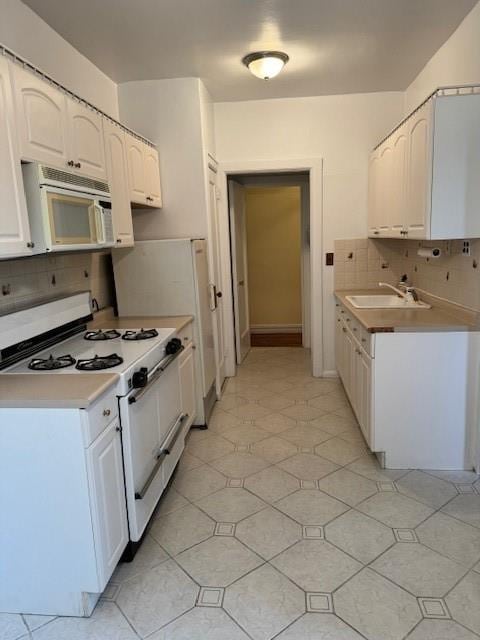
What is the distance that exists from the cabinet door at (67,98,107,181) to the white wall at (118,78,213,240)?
1.08m

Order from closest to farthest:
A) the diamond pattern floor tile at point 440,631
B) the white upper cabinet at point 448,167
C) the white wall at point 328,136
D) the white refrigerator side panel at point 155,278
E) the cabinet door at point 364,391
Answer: the diamond pattern floor tile at point 440,631
the white upper cabinet at point 448,167
the cabinet door at point 364,391
the white refrigerator side panel at point 155,278
the white wall at point 328,136

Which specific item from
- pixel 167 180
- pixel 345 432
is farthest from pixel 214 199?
pixel 345 432

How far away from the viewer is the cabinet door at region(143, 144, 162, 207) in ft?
11.0

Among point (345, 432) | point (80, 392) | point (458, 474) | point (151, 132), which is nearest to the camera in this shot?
point (80, 392)

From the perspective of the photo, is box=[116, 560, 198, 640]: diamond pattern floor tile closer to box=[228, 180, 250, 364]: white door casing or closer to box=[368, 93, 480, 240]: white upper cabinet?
box=[368, 93, 480, 240]: white upper cabinet

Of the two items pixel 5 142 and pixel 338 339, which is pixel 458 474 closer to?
pixel 338 339

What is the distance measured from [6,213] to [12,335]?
62 centimetres

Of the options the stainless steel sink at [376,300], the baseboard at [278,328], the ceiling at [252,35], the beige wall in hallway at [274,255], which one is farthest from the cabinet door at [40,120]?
the baseboard at [278,328]

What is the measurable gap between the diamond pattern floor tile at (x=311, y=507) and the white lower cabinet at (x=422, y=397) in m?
0.48

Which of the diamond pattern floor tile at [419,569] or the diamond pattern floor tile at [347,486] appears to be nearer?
the diamond pattern floor tile at [419,569]

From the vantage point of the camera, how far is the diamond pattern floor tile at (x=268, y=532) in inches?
82.7

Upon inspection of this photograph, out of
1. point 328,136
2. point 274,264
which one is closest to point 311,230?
point 328,136

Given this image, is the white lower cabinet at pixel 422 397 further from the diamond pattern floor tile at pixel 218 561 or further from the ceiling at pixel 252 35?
the ceiling at pixel 252 35

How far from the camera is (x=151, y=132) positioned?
3.62 metres
